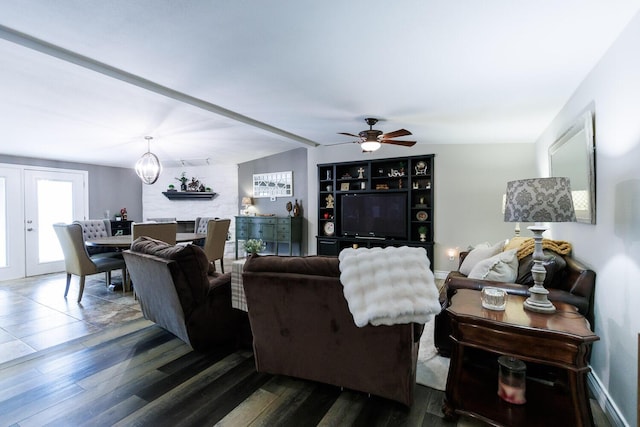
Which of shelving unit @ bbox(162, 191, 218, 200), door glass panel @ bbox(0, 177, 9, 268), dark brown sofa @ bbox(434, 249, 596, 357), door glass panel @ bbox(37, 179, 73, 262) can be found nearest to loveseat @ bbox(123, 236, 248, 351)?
dark brown sofa @ bbox(434, 249, 596, 357)

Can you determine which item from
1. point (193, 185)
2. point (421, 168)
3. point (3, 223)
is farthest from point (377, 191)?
point (3, 223)

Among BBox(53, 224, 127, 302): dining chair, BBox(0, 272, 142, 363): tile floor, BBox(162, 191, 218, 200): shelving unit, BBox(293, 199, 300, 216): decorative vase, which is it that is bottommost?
BBox(0, 272, 142, 363): tile floor

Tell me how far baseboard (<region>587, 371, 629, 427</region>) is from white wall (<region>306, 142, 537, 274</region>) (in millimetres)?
2989

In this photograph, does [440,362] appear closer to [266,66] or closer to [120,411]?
[120,411]

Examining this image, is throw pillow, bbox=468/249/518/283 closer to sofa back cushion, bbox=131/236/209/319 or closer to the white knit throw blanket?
the white knit throw blanket

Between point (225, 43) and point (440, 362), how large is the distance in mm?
2902

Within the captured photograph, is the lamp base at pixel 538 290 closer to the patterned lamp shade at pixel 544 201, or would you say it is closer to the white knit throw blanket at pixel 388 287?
the patterned lamp shade at pixel 544 201

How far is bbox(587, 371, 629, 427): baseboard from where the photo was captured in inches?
64.3

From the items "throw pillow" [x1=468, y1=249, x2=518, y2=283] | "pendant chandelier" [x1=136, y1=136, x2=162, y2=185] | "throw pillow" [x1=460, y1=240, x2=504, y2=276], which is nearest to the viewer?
"throw pillow" [x1=468, y1=249, x2=518, y2=283]

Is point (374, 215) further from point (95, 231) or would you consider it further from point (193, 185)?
point (95, 231)

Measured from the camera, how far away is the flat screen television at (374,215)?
5406mm

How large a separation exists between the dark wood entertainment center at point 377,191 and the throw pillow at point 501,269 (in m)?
2.57

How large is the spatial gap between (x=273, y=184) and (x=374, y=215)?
8.23 ft

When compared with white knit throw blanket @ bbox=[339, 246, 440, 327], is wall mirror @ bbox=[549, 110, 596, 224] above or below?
above
